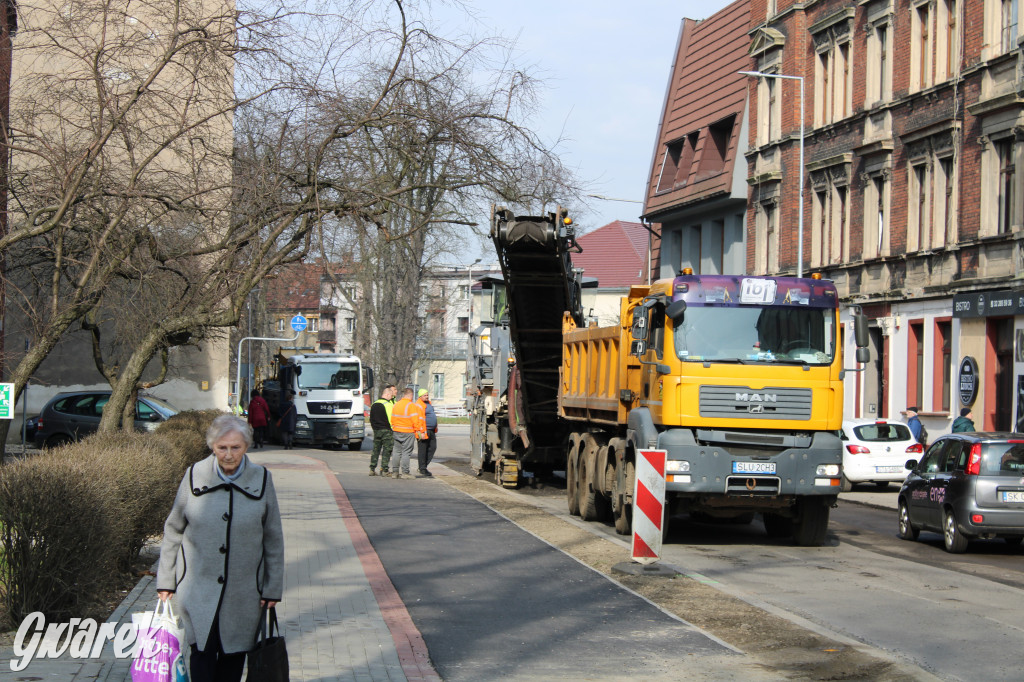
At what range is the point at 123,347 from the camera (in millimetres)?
33531

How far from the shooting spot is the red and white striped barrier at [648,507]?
38.5 feet

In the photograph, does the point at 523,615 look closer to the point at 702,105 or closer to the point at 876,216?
the point at 876,216

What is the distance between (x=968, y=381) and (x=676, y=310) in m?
15.4

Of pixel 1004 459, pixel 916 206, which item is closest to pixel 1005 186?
pixel 916 206

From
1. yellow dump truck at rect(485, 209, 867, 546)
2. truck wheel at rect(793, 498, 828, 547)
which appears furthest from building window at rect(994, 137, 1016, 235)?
truck wheel at rect(793, 498, 828, 547)

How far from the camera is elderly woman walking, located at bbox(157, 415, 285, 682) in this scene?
5.51 m

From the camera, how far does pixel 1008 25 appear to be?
25.5 metres

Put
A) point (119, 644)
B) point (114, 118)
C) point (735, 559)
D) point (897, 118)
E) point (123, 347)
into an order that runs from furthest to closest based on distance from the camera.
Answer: point (123, 347) < point (897, 118) < point (735, 559) < point (114, 118) < point (119, 644)

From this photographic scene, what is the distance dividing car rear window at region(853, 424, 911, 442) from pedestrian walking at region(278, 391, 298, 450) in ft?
64.5

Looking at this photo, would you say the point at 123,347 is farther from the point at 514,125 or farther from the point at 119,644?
the point at 119,644

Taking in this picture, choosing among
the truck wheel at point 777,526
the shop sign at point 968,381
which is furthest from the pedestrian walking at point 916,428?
the truck wheel at point 777,526

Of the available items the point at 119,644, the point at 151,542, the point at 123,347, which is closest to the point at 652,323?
the point at 151,542

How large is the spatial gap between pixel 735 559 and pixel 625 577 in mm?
2441

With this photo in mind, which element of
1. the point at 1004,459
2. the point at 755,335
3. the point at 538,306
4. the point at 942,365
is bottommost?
the point at 1004,459
